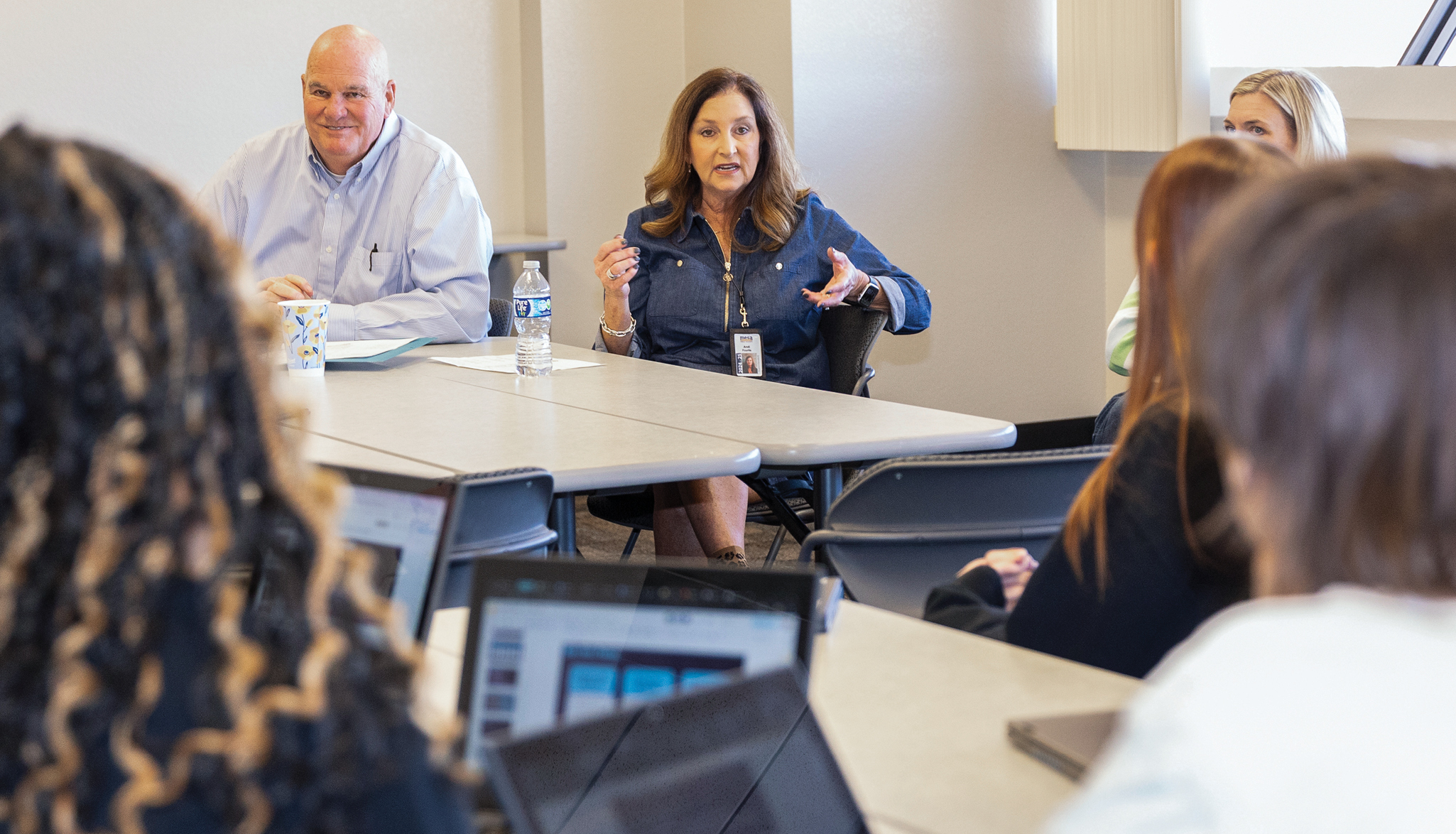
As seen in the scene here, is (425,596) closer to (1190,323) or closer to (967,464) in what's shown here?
(1190,323)

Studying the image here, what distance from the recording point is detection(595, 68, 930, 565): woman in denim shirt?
132 inches

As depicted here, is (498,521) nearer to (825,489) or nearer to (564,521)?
(564,521)

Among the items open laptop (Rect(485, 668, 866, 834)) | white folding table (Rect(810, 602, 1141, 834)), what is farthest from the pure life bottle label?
open laptop (Rect(485, 668, 866, 834))

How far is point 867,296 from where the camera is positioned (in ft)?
11.0

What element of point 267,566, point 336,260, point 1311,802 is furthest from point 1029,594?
point 336,260

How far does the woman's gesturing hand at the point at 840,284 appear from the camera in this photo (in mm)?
3248

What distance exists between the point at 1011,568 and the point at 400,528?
2.38ft

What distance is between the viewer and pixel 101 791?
0.53 metres

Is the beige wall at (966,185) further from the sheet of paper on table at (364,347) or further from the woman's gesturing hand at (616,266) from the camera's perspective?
the sheet of paper on table at (364,347)

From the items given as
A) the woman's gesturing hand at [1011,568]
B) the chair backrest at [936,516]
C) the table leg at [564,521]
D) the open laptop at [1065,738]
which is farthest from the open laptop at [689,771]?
the table leg at [564,521]

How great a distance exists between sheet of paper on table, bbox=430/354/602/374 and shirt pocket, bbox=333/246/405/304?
0.39 meters

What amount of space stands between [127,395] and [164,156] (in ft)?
15.1

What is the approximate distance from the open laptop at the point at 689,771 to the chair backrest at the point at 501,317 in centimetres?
302

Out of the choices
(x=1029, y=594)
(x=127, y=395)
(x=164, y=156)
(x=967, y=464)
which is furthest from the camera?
(x=164, y=156)
